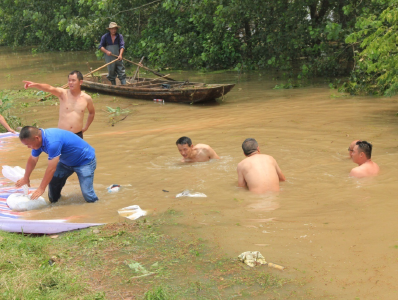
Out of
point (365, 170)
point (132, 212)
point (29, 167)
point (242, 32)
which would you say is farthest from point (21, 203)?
point (242, 32)

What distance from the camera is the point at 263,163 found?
19.2 feet

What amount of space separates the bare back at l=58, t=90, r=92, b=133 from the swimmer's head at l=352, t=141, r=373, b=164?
4.06 meters

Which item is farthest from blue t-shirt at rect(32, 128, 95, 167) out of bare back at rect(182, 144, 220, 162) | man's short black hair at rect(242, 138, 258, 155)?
man's short black hair at rect(242, 138, 258, 155)

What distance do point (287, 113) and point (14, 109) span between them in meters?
7.39

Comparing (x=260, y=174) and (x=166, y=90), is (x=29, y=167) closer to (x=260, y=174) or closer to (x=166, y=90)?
(x=260, y=174)

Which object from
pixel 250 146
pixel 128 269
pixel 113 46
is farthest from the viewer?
pixel 113 46

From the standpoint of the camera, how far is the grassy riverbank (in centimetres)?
364

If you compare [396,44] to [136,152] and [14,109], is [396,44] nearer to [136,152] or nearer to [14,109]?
[136,152]

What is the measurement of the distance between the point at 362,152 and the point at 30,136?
14.2ft

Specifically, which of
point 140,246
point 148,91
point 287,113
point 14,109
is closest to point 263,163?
point 140,246

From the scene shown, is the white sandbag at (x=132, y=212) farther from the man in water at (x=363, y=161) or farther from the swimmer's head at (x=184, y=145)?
the man in water at (x=363, y=161)

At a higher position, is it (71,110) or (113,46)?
(113,46)

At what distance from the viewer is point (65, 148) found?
18.3 ft

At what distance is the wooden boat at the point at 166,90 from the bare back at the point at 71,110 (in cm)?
508
